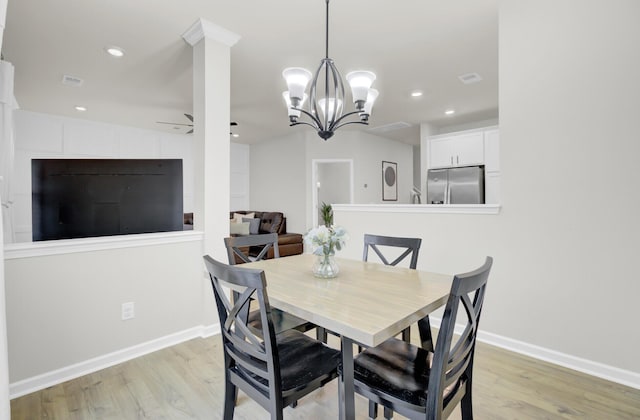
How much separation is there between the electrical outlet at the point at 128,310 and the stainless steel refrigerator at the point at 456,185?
15.3ft

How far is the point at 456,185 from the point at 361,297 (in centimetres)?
438

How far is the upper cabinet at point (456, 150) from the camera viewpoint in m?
4.96

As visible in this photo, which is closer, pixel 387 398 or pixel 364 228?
pixel 387 398

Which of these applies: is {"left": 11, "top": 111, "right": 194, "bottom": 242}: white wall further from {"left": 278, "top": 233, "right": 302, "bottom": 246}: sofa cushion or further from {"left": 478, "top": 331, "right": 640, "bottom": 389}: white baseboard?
{"left": 478, "top": 331, "right": 640, "bottom": 389}: white baseboard

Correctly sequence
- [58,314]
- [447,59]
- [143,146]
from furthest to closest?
[143,146]
[447,59]
[58,314]

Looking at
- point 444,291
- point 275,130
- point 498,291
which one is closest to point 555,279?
point 498,291

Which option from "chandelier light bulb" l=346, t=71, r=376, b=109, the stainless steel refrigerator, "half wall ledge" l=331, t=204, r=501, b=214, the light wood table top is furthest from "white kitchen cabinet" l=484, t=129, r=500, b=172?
the light wood table top

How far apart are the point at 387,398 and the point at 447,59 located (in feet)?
10.9

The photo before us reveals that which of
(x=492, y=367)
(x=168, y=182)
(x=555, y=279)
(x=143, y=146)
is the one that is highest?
(x=143, y=146)

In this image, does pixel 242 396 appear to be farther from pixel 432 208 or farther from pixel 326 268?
pixel 432 208

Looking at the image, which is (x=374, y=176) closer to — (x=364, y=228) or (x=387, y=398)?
(x=364, y=228)

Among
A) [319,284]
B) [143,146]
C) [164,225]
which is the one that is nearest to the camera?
[319,284]

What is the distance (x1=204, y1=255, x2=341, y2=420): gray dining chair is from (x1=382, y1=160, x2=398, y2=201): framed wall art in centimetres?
591

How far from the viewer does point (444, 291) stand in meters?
1.45
